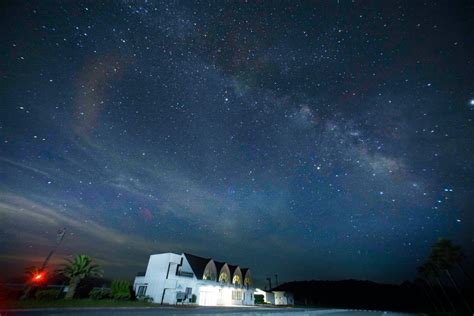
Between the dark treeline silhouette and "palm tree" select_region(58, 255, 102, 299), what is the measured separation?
69.7 metres

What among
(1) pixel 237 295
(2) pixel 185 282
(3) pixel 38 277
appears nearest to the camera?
(3) pixel 38 277

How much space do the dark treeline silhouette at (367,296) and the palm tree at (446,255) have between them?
41.3 m

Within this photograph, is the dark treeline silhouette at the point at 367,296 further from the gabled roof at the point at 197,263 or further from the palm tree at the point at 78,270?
the palm tree at the point at 78,270

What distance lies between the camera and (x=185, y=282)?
36.9 m

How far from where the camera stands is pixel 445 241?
143 feet

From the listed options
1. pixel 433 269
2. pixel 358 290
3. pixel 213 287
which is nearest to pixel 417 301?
pixel 358 290

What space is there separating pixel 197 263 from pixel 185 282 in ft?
21.6

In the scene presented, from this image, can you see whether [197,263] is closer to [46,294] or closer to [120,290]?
[120,290]

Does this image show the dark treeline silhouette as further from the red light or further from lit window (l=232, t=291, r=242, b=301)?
the red light

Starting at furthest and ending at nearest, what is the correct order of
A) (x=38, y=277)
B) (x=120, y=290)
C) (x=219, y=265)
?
1. (x=219, y=265)
2. (x=38, y=277)
3. (x=120, y=290)

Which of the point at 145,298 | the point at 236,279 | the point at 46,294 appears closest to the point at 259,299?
the point at 236,279

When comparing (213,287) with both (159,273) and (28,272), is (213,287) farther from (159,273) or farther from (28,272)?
(28,272)

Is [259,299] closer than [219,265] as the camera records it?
No

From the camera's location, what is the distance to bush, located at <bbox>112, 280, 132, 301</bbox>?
2870cm
